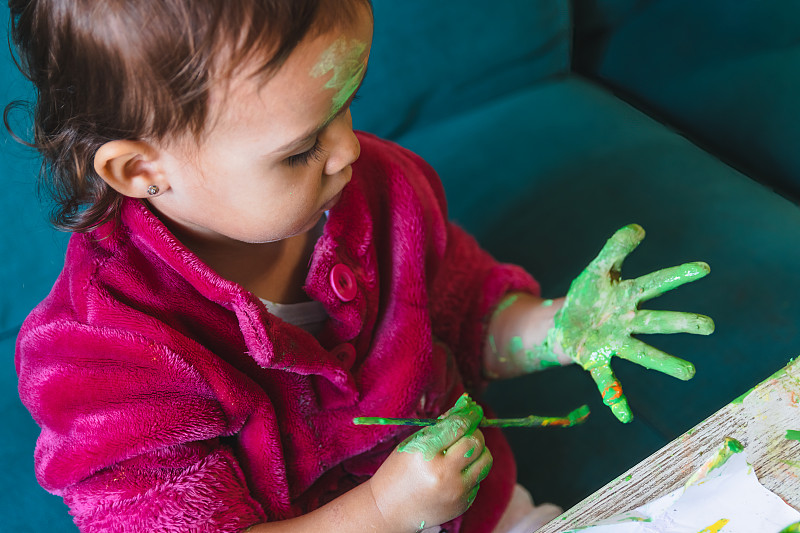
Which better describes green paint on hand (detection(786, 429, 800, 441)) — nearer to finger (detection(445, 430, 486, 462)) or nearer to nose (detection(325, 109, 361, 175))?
finger (detection(445, 430, 486, 462))

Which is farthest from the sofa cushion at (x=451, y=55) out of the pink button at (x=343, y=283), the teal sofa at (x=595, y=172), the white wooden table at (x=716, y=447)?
the white wooden table at (x=716, y=447)

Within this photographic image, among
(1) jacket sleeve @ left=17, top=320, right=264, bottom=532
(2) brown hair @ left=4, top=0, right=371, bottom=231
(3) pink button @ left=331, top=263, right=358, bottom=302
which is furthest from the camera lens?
(3) pink button @ left=331, top=263, right=358, bottom=302

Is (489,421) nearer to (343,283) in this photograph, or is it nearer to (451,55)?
(343,283)

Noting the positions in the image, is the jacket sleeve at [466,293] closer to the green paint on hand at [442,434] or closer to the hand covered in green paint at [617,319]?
the hand covered in green paint at [617,319]

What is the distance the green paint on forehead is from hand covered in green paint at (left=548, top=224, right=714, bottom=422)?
0.30m

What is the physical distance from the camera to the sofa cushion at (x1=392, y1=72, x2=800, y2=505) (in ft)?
3.03

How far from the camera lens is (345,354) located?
2.37 feet

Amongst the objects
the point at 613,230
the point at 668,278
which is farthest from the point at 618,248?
the point at 613,230

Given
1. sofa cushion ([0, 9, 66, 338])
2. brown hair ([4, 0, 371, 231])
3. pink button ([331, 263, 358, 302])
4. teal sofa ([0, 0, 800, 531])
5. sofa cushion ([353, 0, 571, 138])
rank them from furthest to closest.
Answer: sofa cushion ([353, 0, 571, 138]) < teal sofa ([0, 0, 800, 531]) < sofa cushion ([0, 9, 66, 338]) < pink button ([331, 263, 358, 302]) < brown hair ([4, 0, 371, 231])

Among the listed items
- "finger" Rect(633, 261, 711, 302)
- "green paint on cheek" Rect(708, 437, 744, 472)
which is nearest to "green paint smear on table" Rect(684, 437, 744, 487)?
"green paint on cheek" Rect(708, 437, 744, 472)

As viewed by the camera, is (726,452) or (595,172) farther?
(595,172)

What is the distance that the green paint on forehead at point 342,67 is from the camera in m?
0.52

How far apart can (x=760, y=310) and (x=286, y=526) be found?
66cm

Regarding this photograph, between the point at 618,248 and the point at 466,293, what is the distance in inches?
9.2
